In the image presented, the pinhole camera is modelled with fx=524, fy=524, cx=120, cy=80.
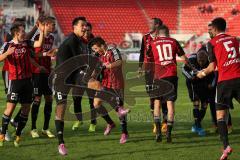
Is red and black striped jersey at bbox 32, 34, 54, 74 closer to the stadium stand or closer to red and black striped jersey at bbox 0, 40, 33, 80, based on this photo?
red and black striped jersey at bbox 0, 40, 33, 80

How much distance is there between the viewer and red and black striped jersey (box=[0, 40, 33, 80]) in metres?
9.37

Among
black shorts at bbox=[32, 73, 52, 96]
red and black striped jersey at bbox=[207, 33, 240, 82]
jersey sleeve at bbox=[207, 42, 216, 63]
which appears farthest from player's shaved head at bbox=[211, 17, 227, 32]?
black shorts at bbox=[32, 73, 52, 96]

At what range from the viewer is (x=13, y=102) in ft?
31.0

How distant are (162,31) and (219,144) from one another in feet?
7.74

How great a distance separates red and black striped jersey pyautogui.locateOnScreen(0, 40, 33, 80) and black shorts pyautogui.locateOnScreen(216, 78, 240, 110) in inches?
137

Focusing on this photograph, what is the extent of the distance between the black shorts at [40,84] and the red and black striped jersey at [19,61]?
107 cm

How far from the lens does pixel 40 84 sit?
10.7 meters

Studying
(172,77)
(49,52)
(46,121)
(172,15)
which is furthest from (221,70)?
(172,15)

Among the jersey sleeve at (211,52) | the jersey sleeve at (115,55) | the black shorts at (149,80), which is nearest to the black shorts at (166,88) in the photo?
the black shorts at (149,80)

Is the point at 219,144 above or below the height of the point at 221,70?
below

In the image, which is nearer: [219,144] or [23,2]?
[219,144]

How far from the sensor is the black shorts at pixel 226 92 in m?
8.27

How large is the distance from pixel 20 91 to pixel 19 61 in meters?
0.54

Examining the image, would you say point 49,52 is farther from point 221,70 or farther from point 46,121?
point 221,70
